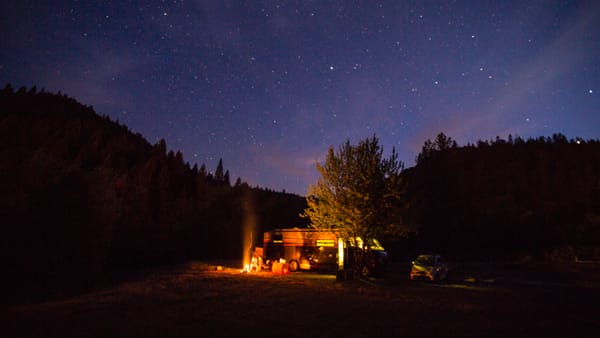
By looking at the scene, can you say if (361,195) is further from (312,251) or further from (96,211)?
(96,211)

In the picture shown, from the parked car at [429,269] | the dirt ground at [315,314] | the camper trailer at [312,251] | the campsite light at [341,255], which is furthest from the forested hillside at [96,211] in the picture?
the parked car at [429,269]

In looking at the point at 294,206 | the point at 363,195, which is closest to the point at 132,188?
the point at 294,206

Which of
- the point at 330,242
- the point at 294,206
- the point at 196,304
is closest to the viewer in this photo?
the point at 196,304

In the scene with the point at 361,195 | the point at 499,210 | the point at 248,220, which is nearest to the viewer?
the point at 361,195

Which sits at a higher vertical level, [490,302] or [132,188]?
[132,188]

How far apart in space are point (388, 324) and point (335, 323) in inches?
55.0

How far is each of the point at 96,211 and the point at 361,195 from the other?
1644 centimetres

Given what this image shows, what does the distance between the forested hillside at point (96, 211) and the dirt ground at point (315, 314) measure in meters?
9.00

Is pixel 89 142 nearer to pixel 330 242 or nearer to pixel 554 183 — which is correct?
pixel 330 242

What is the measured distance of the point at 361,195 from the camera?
22.5 meters

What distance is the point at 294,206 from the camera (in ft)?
241

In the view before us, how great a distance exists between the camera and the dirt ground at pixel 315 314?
9594mm

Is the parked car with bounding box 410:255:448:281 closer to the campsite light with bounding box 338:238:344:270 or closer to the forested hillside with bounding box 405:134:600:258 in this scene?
the campsite light with bounding box 338:238:344:270

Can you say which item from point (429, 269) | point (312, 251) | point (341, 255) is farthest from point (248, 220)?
point (429, 269)
